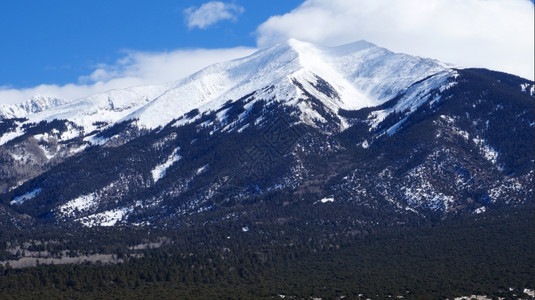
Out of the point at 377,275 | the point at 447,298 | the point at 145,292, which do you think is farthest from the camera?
the point at 377,275

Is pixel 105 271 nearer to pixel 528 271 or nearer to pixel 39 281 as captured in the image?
pixel 39 281

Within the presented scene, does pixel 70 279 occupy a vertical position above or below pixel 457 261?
above

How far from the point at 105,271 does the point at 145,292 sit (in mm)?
21974

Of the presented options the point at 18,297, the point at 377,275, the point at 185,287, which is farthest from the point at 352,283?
the point at 18,297

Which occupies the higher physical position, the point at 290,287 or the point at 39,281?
the point at 39,281

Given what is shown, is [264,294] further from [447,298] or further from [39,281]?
[39,281]

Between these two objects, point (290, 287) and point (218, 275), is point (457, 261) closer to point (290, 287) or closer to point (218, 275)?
point (290, 287)

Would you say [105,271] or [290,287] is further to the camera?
[105,271]

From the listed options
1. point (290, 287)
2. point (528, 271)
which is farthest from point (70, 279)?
point (528, 271)

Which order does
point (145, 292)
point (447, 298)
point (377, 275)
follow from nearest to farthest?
1. point (447, 298)
2. point (145, 292)
3. point (377, 275)

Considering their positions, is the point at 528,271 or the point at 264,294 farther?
the point at 528,271

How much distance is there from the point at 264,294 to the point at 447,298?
3771cm

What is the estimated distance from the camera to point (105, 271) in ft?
644

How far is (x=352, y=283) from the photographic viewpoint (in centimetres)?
18288
